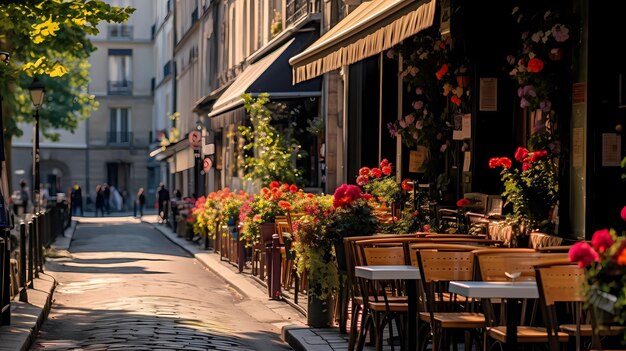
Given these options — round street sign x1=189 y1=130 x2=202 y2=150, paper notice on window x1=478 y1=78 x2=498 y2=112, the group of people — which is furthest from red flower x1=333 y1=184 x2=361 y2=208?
the group of people

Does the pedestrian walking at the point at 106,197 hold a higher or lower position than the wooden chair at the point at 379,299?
lower

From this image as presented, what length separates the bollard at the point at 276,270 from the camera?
17078mm

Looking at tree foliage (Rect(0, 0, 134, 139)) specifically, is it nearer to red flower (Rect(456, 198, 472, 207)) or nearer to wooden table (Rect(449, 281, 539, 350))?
red flower (Rect(456, 198, 472, 207))

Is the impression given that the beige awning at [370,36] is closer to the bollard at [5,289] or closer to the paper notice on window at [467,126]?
the paper notice on window at [467,126]

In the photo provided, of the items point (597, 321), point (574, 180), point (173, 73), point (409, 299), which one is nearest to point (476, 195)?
point (574, 180)

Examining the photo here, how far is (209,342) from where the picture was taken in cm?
1262

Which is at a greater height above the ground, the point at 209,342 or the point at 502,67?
the point at 502,67

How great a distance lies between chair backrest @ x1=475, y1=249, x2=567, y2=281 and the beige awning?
233 centimetres

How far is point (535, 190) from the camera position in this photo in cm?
1216

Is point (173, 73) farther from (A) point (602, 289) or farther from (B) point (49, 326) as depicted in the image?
(A) point (602, 289)

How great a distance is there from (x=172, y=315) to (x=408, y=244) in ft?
15.0

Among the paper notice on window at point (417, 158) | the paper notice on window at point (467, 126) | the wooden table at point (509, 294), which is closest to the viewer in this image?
the wooden table at point (509, 294)

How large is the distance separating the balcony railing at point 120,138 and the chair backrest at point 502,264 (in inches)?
2991

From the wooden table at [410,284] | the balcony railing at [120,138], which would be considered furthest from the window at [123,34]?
the wooden table at [410,284]
